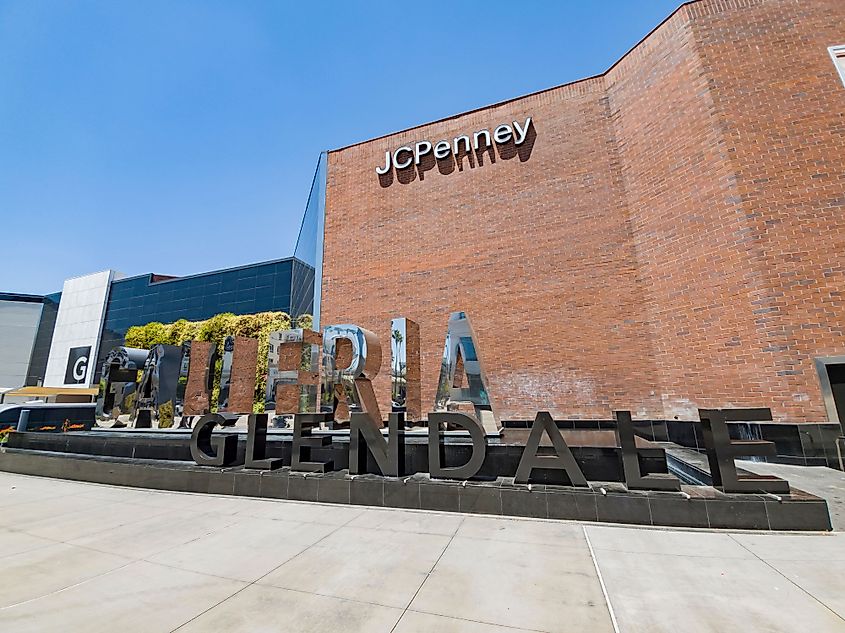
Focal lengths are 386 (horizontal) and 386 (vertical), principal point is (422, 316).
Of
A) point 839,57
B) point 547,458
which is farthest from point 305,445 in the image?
point 839,57

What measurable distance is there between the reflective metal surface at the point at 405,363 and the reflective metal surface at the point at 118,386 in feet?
27.0

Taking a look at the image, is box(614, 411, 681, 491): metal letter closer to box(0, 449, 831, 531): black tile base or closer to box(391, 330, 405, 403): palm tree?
box(0, 449, 831, 531): black tile base

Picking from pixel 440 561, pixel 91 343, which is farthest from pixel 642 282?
pixel 91 343

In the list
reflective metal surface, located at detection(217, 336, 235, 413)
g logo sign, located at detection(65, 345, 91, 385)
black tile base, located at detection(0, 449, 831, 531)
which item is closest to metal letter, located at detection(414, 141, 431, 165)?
reflective metal surface, located at detection(217, 336, 235, 413)

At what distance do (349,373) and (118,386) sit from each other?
26.1ft

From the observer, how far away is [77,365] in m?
43.5

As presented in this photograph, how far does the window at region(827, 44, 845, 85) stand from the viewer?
10781 millimetres

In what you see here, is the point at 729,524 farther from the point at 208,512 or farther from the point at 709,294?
the point at 709,294

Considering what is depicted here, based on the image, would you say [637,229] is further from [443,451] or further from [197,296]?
[197,296]

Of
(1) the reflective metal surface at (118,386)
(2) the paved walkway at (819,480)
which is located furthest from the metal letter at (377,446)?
(1) the reflective metal surface at (118,386)

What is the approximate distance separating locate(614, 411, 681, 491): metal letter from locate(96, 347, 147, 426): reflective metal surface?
13329 millimetres

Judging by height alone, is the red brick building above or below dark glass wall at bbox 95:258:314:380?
below

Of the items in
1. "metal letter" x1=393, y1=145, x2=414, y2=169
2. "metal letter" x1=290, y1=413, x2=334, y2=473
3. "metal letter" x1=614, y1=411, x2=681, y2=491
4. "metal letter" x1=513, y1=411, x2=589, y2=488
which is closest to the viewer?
"metal letter" x1=614, y1=411, x2=681, y2=491

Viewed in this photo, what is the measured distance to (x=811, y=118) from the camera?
35.0 feet
